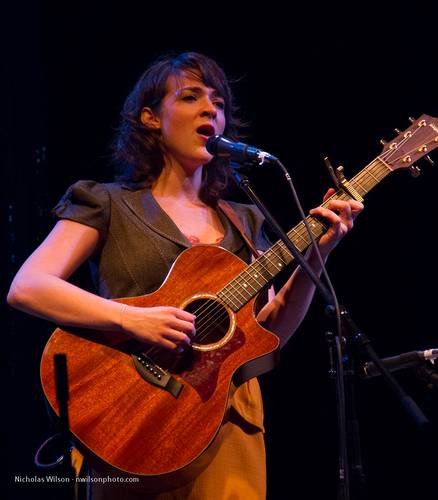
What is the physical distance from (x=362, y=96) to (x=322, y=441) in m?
2.24

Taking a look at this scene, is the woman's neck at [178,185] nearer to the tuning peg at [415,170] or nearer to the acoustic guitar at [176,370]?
the acoustic guitar at [176,370]

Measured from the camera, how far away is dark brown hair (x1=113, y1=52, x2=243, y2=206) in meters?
3.10

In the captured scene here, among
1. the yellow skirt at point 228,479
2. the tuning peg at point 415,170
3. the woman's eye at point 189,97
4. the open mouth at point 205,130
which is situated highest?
the woman's eye at point 189,97

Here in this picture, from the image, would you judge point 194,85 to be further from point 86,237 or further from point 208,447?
point 208,447

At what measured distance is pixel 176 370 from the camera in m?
2.46

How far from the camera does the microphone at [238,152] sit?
2.44m

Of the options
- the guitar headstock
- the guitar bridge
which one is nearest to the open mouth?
the guitar headstock

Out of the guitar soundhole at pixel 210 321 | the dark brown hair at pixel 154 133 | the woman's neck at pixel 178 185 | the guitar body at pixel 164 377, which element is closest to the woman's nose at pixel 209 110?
the dark brown hair at pixel 154 133

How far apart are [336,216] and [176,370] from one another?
0.85m

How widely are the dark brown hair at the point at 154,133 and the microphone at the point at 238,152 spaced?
528 millimetres

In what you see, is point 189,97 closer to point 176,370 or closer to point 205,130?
point 205,130

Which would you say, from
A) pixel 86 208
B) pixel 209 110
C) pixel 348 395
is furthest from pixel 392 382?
pixel 209 110

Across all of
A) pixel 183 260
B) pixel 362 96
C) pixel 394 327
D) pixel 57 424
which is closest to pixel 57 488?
pixel 57 424

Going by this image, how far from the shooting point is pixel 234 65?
4500 mm
